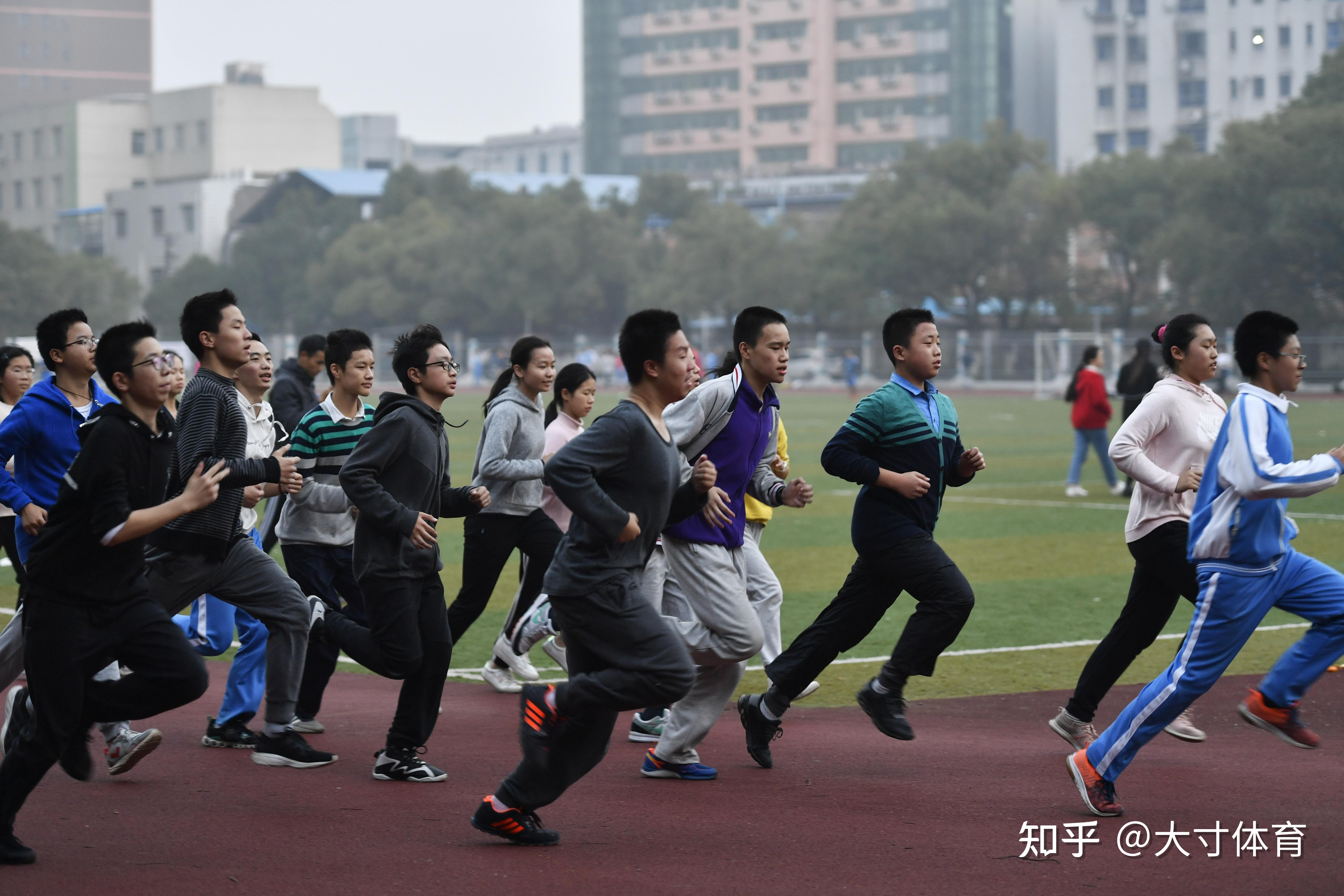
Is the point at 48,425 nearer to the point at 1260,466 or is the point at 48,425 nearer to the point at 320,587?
the point at 320,587

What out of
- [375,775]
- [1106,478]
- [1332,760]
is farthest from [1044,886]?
[1106,478]

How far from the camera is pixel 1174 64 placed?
94.9 meters

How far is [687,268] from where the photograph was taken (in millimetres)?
69062

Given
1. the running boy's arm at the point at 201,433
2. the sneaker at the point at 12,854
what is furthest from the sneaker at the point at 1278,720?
the sneaker at the point at 12,854

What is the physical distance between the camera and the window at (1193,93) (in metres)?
94.9

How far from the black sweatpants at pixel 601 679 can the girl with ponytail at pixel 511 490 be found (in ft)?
8.33

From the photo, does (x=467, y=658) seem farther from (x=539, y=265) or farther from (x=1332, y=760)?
(x=539, y=265)

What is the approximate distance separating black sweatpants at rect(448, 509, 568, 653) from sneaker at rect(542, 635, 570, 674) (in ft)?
2.22

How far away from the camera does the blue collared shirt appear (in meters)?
6.64

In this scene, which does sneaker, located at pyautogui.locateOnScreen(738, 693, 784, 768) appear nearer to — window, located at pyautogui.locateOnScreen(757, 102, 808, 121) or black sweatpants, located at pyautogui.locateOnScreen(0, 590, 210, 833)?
black sweatpants, located at pyautogui.locateOnScreen(0, 590, 210, 833)

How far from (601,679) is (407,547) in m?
1.27

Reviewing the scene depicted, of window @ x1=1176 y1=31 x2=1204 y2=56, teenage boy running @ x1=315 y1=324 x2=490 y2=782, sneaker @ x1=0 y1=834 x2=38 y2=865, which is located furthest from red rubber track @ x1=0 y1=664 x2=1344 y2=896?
window @ x1=1176 y1=31 x2=1204 y2=56

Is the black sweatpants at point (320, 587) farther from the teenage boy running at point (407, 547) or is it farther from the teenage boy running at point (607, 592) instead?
the teenage boy running at point (607, 592)

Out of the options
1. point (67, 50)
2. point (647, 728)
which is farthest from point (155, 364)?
point (67, 50)
